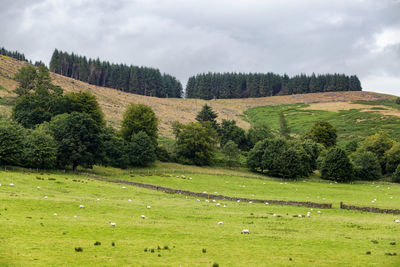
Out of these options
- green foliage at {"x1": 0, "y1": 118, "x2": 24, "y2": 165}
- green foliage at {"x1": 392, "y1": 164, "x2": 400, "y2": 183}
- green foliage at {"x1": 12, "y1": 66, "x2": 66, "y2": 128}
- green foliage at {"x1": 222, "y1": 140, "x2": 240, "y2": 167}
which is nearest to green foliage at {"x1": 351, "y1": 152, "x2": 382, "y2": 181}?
green foliage at {"x1": 392, "y1": 164, "x2": 400, "y2": 183}

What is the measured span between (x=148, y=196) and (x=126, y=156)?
4164cm

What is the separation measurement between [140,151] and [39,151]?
99.8ft

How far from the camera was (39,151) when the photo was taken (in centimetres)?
7656

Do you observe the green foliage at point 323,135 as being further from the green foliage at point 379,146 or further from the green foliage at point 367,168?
the green foliage at point 367,168

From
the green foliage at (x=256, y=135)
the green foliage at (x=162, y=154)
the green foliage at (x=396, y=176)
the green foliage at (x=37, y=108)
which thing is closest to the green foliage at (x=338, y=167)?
the green foliage at (x=396, y=176)

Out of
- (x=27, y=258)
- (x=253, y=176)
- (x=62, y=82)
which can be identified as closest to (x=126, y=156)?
(x=253, y=176)

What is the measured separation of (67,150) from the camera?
84.0 metres

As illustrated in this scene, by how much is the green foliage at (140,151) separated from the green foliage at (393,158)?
7248 centimetres

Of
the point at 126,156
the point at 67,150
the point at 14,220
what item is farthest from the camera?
the point at 126,156

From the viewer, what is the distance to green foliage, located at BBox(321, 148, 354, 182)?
346 ft

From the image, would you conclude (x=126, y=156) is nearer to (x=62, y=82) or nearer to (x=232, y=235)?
(x=232, y=235)

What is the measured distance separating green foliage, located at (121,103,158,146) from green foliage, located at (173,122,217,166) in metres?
8.76

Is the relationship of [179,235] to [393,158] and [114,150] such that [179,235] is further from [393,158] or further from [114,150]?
[393,158]

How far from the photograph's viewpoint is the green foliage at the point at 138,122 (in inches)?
4532
